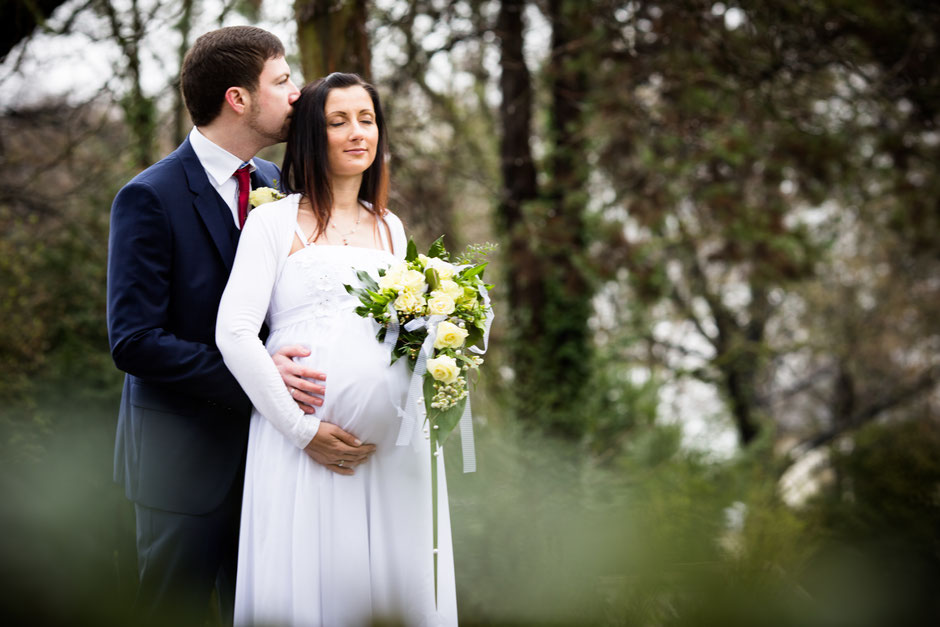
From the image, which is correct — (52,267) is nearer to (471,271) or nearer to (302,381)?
(302,381)

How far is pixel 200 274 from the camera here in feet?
8.55

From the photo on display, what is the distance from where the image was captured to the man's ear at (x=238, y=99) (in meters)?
2.70

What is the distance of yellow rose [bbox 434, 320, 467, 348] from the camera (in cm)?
236

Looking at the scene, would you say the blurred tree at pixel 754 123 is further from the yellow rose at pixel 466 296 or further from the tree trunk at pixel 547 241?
the yellow rose at pixel 466 296

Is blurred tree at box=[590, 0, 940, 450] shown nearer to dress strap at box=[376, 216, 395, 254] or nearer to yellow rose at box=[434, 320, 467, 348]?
dress strap at box=[376, 216, 395, 254]

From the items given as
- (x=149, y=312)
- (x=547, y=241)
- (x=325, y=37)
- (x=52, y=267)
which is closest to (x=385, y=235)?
(x=149, y=312)

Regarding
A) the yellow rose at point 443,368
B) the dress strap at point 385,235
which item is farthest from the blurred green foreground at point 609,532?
the dress strap at point 385,235

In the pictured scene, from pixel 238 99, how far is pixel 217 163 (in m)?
0.23

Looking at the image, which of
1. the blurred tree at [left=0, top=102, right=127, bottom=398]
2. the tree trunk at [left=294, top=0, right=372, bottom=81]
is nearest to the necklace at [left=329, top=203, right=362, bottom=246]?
the tree trunk at [left=294, top=0, right=372, bottom=81]

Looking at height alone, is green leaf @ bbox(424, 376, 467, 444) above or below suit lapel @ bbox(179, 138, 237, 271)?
below

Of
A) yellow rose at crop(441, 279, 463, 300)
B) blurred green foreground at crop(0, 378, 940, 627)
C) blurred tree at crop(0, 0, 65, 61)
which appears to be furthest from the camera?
Answer: blurred tree at crop(0, 0, 65, 61)

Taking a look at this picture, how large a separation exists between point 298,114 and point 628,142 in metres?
6.21

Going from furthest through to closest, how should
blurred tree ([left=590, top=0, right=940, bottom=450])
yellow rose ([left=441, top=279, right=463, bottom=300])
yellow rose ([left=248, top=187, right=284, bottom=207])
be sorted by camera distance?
1. blurred tree ([left=590, top=0, right=940, bottom=450])
2. yellow rose ([left=248, top=187, right=284, bottom=207])
3. yellow rose ([left=441, top=279, right=463, bottom=300])

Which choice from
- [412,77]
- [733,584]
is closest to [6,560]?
[733,584]
